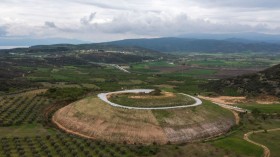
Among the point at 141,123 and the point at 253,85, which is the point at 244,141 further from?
the point at 253,85

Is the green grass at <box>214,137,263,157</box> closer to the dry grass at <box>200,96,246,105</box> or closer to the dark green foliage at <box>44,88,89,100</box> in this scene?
the dry grass at <box>200,96,246,105</box>

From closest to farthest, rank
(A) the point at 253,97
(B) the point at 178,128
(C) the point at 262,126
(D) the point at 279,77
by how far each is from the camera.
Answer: (B) the point at 178,128, (C) the point at 262,126, (A) the point at 253,97, (D) the point at 279,77

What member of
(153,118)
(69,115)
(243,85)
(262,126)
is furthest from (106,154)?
(243,85)

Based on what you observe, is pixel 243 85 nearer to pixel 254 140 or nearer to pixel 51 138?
pixel 254 140

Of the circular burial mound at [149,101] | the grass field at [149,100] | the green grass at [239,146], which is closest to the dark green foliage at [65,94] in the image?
the circular burial mound at [149,101]

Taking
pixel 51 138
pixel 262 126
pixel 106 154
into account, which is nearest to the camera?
pixel 106 154

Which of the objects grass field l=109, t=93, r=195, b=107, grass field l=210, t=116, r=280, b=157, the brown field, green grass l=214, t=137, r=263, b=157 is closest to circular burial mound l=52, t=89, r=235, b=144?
the brown field

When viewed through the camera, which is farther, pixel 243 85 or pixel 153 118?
pixel 243 85

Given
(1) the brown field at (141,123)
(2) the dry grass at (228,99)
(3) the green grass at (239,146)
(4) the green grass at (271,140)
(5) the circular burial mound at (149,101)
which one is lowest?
(2) the dry grass at (228,99)

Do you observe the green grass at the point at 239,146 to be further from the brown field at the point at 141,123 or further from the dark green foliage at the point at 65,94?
the dark green foliage at the point at 65,94
